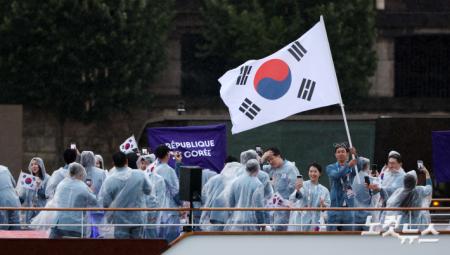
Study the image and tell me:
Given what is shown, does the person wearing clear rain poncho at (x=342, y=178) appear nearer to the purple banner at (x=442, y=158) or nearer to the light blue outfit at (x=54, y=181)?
the purple banner at (x=442, y=158)

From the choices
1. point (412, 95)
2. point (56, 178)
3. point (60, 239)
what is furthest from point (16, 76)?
point (60, 239)

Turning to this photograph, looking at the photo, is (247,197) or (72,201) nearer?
(72,201)

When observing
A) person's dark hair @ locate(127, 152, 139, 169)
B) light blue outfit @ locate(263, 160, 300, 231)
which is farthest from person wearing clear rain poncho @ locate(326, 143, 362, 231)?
person's dark hair @ locate(127, 152, 139, 169)

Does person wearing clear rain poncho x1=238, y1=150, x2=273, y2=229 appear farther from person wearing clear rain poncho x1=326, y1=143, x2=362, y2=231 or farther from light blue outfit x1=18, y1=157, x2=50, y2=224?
light blue outfit x1=18, y1=157, x2=50, y2=224

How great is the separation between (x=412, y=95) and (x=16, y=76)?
29.4 feet

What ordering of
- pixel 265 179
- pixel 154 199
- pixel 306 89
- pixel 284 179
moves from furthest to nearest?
pixel 284 179, pixel 306 89, pixel 265 179, pixel 154 199

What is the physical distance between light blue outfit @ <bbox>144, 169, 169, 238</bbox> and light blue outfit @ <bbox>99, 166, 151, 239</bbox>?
0.28 ft

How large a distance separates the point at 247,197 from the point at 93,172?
2.56 m

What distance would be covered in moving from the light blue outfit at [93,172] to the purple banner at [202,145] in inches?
80.8

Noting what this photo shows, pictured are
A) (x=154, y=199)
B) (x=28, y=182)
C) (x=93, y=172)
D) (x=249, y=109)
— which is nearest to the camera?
(x=154, y=199)

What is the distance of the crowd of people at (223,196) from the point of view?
58.7 feet

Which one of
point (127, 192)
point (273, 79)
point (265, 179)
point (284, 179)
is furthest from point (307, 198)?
point (127, 192)

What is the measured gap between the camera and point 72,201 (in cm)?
1803

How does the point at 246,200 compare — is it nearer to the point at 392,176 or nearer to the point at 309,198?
the point at 309,198
